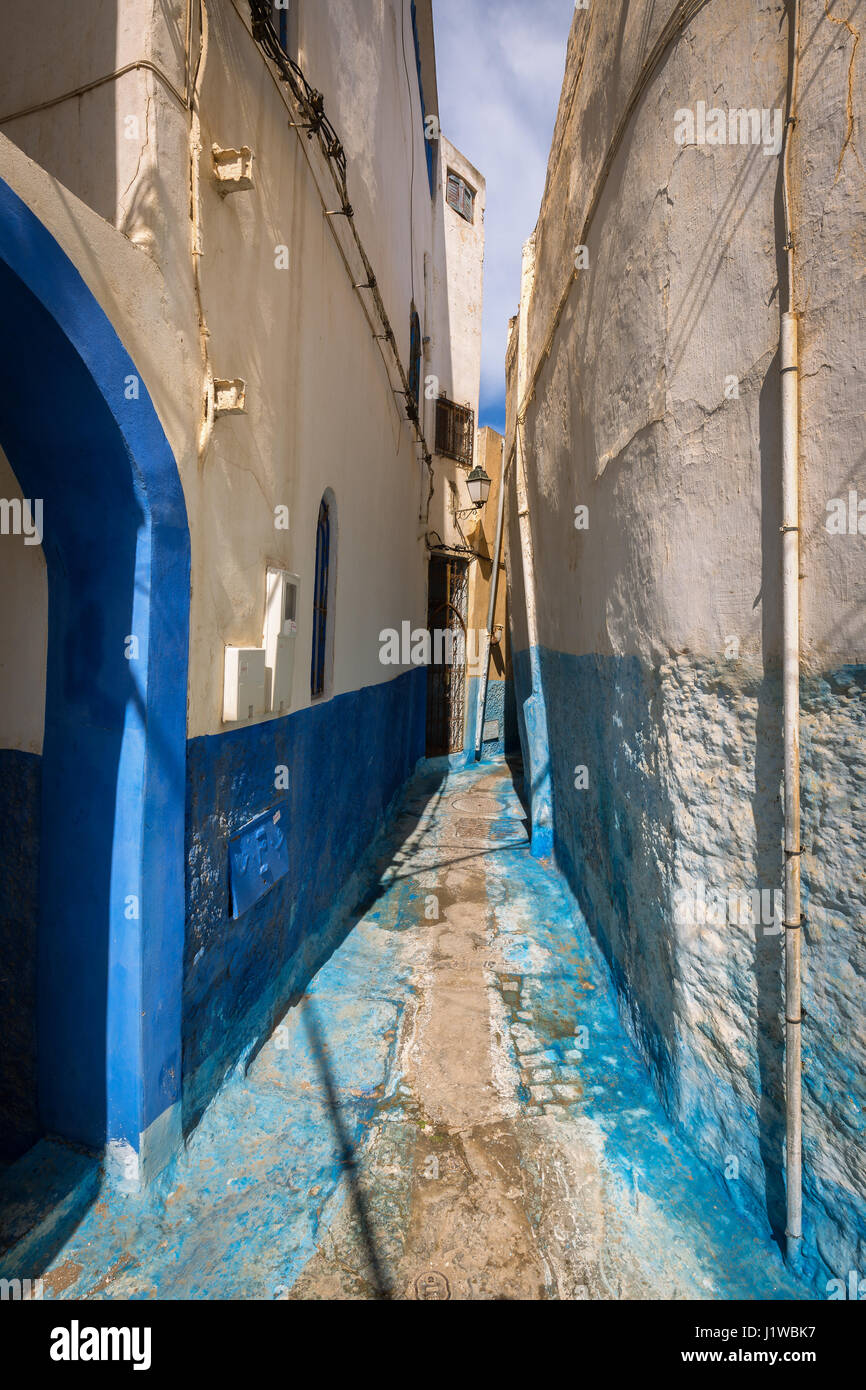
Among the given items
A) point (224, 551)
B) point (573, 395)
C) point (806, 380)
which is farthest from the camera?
point (573, 395)

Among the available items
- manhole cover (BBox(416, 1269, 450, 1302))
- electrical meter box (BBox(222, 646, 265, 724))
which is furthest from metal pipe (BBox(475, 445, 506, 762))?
manhole cover (BBox(416, 1269, 450, 1302))

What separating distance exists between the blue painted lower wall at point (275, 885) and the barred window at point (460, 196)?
507 inches

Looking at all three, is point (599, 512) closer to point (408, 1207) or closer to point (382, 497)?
point (382, 497)

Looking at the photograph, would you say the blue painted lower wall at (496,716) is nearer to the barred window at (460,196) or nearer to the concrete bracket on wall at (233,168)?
the barred window at (460,196)

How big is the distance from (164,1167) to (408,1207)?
101 centimetres

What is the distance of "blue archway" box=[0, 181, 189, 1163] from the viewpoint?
7.97 ft

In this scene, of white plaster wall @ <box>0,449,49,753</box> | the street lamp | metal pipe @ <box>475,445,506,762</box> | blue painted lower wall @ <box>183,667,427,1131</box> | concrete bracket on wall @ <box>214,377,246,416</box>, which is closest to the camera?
white plaster wall @ <box>0,449,49,753</box>

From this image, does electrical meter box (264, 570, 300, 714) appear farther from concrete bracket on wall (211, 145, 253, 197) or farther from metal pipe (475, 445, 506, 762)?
metal pipe (475, 445, 506, 762)

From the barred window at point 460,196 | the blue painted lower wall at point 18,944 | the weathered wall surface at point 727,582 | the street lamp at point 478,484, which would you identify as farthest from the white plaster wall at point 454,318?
the blue painted lower wall at point 18,944

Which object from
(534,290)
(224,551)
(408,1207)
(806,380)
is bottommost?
(408,1207)

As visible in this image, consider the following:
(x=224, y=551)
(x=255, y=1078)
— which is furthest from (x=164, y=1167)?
(x=224, y=551)

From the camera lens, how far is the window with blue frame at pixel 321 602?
15.3ft

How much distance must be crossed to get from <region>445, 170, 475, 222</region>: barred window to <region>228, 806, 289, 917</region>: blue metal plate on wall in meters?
14.7

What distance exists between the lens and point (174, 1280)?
232 cm
